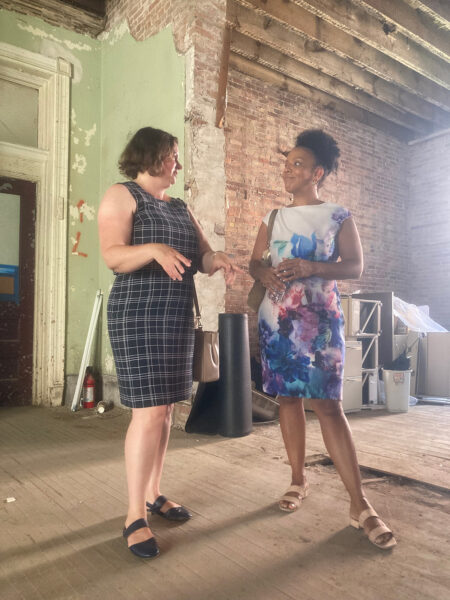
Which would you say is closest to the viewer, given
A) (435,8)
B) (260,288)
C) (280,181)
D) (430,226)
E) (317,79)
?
(260,288)

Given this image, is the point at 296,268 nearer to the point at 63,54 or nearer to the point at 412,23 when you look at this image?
the point at 63,54

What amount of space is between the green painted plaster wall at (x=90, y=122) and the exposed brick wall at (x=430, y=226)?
5.81 meters

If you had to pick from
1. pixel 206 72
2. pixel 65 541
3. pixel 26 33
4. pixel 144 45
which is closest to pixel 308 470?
pixel 65 541

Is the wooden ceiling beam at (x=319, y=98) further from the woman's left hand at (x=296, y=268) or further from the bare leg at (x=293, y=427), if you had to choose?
the bare leg at (x=293, y=427)

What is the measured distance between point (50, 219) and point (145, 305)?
12.2ft

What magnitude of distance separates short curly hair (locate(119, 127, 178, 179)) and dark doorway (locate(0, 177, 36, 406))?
137 inches

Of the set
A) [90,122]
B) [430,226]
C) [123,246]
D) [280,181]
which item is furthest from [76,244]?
[430,226]

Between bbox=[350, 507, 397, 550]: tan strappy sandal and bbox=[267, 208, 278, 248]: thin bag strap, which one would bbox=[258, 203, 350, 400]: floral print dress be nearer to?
bbox=[267, 208, 278, 248]: thin bag strap

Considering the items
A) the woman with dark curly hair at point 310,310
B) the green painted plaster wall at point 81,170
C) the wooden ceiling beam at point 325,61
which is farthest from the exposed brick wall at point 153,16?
the woman with dark curly hair at point 310,310

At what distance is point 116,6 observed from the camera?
Result: 5.12 meters

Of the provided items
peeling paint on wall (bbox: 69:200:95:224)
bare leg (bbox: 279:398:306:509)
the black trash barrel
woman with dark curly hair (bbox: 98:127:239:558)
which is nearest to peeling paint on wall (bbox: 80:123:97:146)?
peeling paint on wall (bbox: 69:200:95:224)

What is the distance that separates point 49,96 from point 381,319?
4.81 m

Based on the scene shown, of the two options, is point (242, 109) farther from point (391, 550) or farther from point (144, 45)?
point (391, 550)

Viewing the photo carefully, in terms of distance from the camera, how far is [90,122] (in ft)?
17.5
